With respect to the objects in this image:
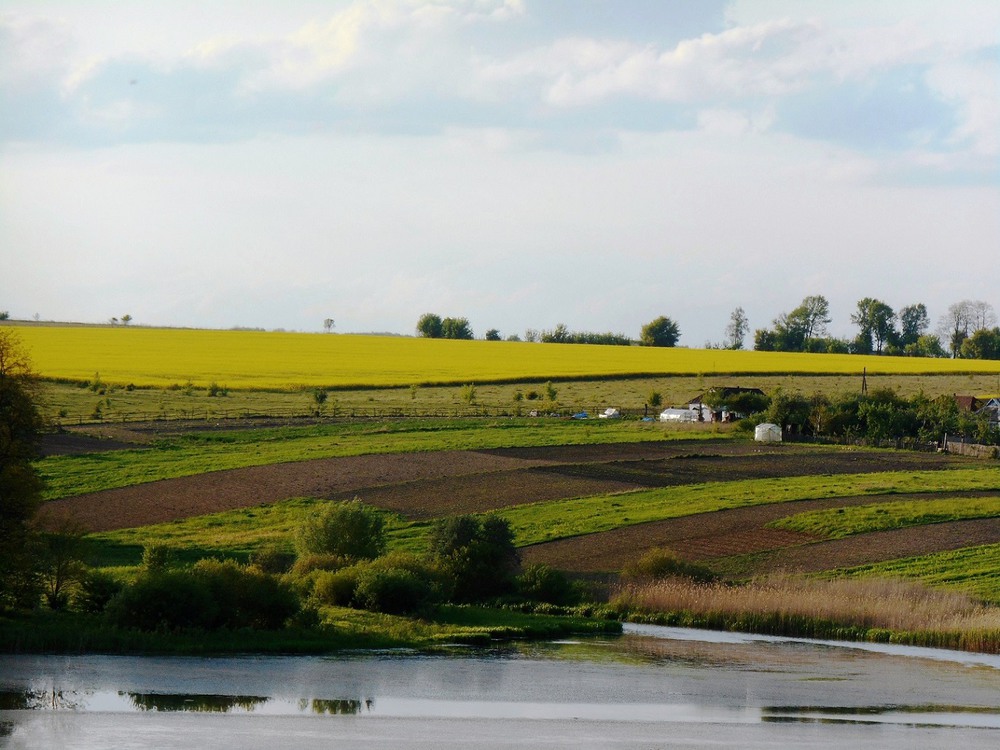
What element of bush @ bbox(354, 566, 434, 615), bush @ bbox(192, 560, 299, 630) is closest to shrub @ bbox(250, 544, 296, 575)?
bush @ bbox(354, 566, 434, 615)

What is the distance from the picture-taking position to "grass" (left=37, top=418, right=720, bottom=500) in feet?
250

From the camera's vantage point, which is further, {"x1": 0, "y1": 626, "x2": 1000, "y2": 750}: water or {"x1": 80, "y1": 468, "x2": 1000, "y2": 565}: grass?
{"x1": 80, "y1": 468, "x2": 1000, "y2": 565}: grass

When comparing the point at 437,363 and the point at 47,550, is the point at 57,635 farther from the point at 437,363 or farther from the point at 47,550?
the point at 437,363

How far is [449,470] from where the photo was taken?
78.3 metres

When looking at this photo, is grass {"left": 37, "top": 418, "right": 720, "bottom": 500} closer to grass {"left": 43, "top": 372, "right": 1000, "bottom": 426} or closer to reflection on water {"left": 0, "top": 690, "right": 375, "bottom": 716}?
grass {"left": 43, "top": 372, "right": 1000, "bottom": 426}

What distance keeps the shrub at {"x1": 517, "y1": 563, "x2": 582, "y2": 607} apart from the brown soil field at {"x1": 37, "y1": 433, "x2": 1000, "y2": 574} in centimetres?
400

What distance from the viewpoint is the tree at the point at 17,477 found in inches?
1468

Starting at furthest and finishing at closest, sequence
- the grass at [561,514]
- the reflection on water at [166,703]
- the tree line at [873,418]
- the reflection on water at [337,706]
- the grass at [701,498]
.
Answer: the tree line at [873,418] → the grass at [701,498] → the grass at [561,514] → the reflection on water at [337,706] → the reflection on water at [166,703]

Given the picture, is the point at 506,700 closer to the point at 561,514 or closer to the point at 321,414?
the point at 561,514

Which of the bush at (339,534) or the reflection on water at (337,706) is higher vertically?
the bush at (339,534)

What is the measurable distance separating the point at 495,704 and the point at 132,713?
8112 mm

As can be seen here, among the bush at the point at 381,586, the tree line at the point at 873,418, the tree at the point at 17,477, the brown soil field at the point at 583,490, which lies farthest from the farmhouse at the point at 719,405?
the tree at the point at 17,477

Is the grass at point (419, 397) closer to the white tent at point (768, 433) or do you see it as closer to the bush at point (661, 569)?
the white tent at point (768, 433)

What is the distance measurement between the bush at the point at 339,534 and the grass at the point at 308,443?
2379cm
